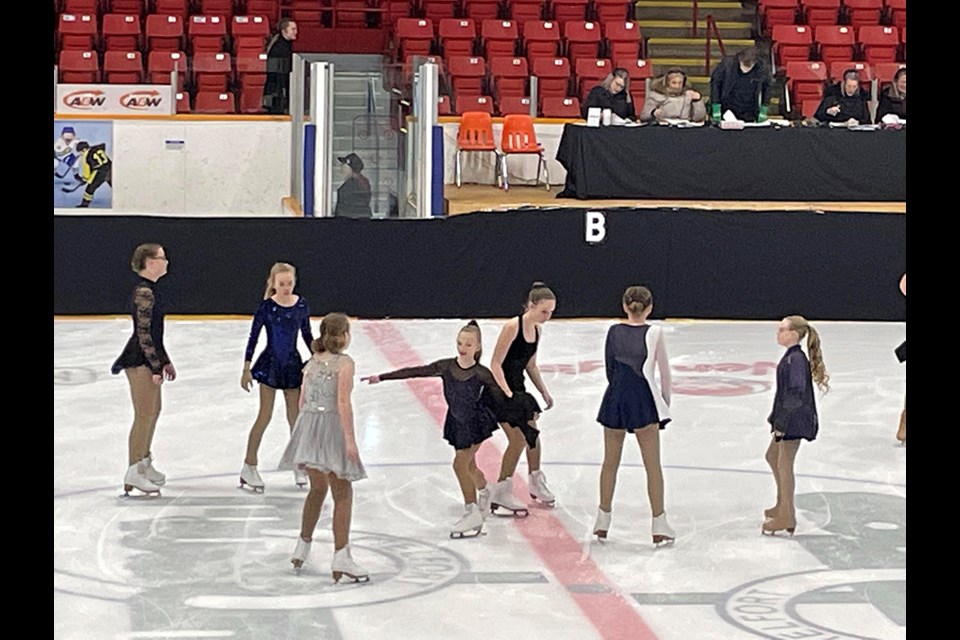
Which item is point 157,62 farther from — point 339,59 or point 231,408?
point 231,408

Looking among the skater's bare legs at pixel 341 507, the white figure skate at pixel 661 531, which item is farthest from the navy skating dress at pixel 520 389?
the skater's bare legs at pixel 341 507

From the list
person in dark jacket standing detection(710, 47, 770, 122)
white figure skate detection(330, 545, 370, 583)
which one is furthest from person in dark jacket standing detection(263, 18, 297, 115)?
white figure skate detection(330, 545, 370, 583)

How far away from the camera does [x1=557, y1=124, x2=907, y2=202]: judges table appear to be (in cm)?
1677

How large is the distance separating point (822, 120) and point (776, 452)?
10.5m

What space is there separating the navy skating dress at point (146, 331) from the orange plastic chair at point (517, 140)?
10640 millimetres

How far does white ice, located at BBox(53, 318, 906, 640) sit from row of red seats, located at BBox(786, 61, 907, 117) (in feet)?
20.4

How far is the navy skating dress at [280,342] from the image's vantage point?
322 inches

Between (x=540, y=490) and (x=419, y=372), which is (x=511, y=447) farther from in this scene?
(x=419, y=372)

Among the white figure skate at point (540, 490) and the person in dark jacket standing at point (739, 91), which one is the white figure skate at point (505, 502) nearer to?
the white figure skate at point (540, 490)

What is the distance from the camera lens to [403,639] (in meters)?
5.95

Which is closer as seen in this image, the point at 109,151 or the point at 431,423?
the point at 431,423

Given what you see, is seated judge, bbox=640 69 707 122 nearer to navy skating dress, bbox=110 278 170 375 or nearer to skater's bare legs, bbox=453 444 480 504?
navy skating dress, bbox=110 278 170 375

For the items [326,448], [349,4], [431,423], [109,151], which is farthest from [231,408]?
[349,4]

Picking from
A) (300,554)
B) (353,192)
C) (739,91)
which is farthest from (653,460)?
(739,91)
